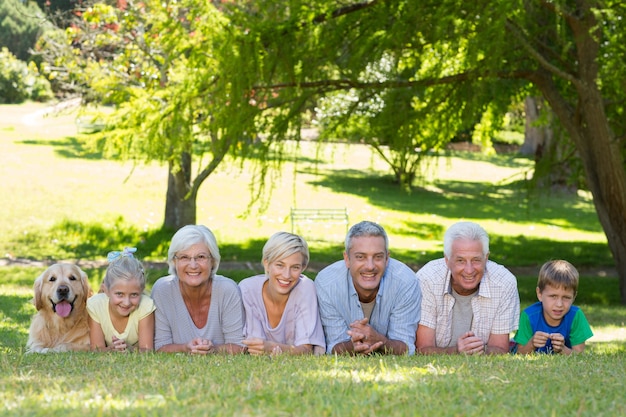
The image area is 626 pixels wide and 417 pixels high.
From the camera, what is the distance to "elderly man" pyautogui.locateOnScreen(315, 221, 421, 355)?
20.8ft

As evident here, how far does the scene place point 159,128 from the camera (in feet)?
45.4

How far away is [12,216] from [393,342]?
1880 cm

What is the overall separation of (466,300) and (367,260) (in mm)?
924

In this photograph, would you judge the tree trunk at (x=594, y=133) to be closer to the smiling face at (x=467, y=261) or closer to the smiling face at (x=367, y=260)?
the smiling face at (x=467, y=261)

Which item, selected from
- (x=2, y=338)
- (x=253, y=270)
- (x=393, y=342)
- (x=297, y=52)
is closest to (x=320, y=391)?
(x=393, y=342)

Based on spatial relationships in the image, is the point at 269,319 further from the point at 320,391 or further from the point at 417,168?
the point at 417,168

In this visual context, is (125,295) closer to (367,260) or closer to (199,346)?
(199,346)

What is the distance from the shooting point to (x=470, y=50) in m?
11.9

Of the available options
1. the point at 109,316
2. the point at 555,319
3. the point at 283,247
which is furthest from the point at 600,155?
the point at 109,316

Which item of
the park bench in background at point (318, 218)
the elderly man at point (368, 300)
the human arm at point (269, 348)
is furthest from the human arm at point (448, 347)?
the park bench in background at point (318, 218)

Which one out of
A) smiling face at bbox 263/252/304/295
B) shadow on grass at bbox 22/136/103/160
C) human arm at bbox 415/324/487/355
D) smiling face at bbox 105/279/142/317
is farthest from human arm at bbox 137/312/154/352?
shadow on grass at bbox 22/136/103/160

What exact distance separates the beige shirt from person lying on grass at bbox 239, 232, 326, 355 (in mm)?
826

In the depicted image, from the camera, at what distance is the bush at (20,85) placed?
4926 cm

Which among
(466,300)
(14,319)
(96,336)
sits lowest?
(14,319)
